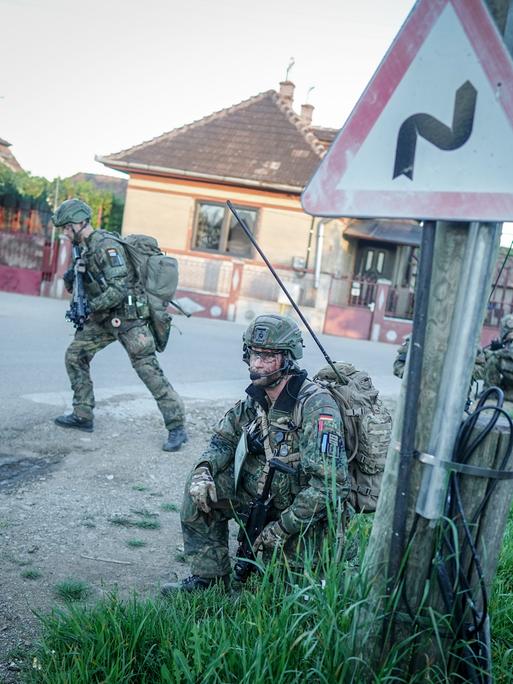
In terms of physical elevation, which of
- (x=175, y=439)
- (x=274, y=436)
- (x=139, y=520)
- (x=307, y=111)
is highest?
(x=307, y=111)

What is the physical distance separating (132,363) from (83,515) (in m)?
1.86

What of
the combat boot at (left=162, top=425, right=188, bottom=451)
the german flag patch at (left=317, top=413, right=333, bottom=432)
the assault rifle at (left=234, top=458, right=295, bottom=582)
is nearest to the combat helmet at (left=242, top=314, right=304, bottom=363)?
the german flag patch at (left=317, top=413, right=333, bottom=432)

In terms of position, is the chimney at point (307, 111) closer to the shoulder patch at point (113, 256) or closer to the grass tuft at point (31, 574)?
the shoulder patch at point (113, 256)

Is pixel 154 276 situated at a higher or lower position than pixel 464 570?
higher

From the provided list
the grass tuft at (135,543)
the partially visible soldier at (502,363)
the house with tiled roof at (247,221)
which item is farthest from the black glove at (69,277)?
the house with tiled roof at (247,221)

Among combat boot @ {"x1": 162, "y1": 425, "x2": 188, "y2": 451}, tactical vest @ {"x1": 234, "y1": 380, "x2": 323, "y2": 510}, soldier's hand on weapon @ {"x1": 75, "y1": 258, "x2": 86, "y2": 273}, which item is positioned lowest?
combat boot @ {"x1": 162, "y1": 425, "x2": 188, "y2": 451}

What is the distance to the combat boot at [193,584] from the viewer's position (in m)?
3.15

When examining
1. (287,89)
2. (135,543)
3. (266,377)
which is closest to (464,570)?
(266,377)

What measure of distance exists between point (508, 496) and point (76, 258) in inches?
184

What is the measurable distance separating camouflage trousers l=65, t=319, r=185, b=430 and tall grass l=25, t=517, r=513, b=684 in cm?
308

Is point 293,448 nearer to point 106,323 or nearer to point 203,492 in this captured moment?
point 203,492

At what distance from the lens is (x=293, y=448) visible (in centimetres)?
325

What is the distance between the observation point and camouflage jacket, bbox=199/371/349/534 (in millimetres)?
2975

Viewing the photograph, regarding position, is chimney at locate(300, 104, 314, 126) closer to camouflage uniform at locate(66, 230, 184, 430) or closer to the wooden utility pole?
camouflage uniform at locate(66, 230, 184, 430)
